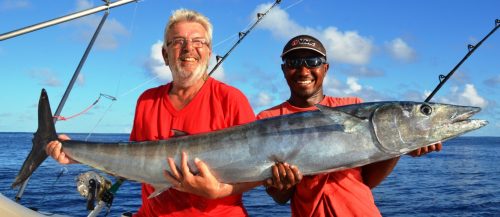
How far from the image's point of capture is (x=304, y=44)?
3.88 m

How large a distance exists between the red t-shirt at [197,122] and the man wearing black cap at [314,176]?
0.44 metres

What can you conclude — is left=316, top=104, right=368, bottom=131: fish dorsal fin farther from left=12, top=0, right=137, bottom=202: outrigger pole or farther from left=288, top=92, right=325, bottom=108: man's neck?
left=12, top=0, right=137, bottom=202: outrigger pole

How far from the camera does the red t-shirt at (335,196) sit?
341 centimetres

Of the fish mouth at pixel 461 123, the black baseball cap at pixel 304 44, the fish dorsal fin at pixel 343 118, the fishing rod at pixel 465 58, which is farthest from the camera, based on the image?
the fishing rod at pixel 465 58

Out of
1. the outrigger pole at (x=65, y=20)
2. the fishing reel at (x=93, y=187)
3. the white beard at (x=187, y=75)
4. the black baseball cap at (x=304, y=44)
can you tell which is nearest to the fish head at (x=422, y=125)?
the black baseball cap at (x=304, y=44)

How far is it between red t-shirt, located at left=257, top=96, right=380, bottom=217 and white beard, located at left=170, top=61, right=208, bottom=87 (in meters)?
1.18

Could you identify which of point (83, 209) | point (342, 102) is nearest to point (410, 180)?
point (83, 209)

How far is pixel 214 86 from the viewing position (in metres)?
3.43

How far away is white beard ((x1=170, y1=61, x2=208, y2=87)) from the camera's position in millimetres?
3424

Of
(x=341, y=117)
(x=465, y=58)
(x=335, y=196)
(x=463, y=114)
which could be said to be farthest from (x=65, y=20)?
(x=465, y=58)

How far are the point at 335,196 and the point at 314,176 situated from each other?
9.2 inches

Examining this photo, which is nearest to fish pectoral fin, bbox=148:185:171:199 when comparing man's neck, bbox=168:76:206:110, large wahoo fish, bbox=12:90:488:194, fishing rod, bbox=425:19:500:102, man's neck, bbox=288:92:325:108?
large wahoo fish, bbox=12:90:488:194

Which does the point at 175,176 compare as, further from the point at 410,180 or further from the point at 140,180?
the point at 410,180

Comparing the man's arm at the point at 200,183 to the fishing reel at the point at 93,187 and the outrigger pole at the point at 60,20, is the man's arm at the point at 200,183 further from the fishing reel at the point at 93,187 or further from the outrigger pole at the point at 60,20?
the outrigger pole at the point at 60,20
